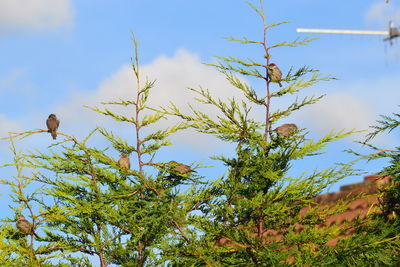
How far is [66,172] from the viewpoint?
500 inches

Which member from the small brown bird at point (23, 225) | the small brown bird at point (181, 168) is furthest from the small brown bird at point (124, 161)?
the small brown bird at point (23, 225)

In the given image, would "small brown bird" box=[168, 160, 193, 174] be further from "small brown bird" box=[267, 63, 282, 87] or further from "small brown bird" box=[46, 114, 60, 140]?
"small brown bird" box=[46, 114, 60, 140]

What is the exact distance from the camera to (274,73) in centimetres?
1052

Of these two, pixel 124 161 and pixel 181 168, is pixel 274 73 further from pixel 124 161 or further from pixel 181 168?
pixel 124 161

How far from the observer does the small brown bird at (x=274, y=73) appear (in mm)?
10406

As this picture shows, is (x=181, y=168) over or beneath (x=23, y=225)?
beneath

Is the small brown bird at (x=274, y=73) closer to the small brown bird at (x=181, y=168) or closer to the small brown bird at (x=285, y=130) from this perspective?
the small brown bird at (x=285, y=130)

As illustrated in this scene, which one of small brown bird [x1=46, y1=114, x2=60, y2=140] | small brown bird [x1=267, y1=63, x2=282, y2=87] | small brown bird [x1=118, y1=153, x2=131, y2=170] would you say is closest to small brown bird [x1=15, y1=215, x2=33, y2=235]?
small brown bird [x1=46, y1=114, x2=60, y2=140]

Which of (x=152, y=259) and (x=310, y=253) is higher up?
(x=152, y=259)

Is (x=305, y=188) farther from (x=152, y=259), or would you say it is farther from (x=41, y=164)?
(x=41, y=164)

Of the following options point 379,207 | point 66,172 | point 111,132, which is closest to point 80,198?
point 66,172

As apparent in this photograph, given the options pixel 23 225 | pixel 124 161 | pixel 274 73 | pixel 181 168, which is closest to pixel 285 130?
pixel 274 73

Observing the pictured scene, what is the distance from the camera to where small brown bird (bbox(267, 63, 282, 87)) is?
34.1ft

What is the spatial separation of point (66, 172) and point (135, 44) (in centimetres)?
315
